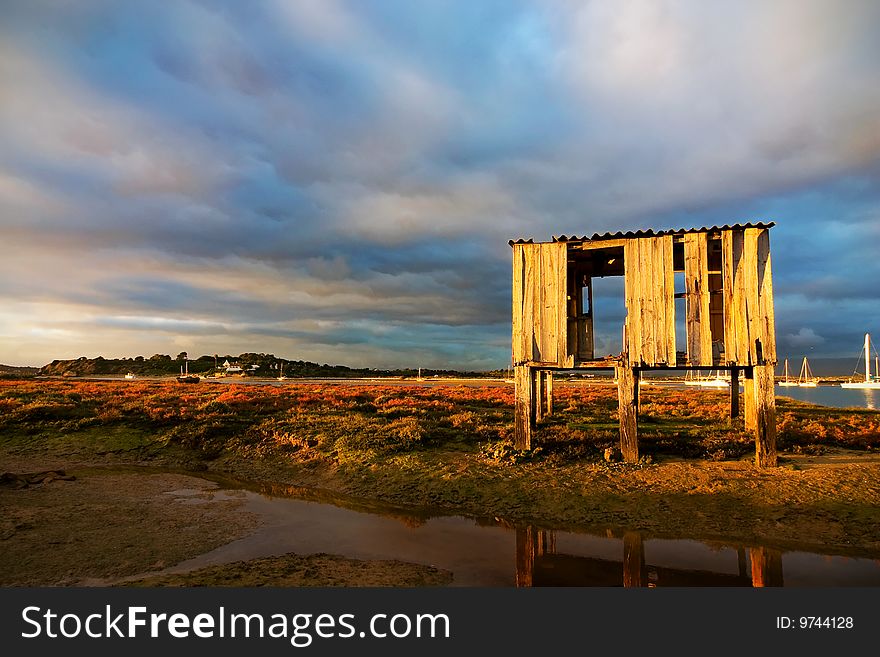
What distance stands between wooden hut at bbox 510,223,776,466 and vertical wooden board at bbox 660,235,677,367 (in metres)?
0.03

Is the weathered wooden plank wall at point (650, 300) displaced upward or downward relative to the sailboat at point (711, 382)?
upward

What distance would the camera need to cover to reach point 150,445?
74.9 feet

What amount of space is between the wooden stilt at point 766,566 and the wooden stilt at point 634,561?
6.20 feet

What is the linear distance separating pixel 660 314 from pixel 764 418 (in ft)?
15.6

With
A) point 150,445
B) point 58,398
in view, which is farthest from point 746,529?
point 58,398

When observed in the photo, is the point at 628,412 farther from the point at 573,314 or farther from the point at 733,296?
the point at 573,314

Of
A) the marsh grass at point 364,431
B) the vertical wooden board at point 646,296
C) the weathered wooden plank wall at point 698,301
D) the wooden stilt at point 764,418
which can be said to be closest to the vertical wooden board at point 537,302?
the vertical wooden board at point 646,296

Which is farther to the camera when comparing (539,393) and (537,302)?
(539,393)

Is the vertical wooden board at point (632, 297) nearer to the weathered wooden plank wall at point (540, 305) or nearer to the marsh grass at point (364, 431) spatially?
the weathered wooden plank wall at point (540, 305)

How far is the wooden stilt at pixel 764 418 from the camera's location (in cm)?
1634

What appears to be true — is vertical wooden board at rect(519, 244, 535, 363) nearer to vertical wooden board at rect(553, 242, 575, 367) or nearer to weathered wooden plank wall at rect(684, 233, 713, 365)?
vertical wooden board at rect(553, 242, 575, 367)

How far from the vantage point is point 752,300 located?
17.1 m

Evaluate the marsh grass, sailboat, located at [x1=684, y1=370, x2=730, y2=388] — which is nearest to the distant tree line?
sailboat, located at [x1=684, y1=370, x2=730, y2=388]

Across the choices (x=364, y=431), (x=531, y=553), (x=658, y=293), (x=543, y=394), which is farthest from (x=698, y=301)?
(x=364, y=431)
